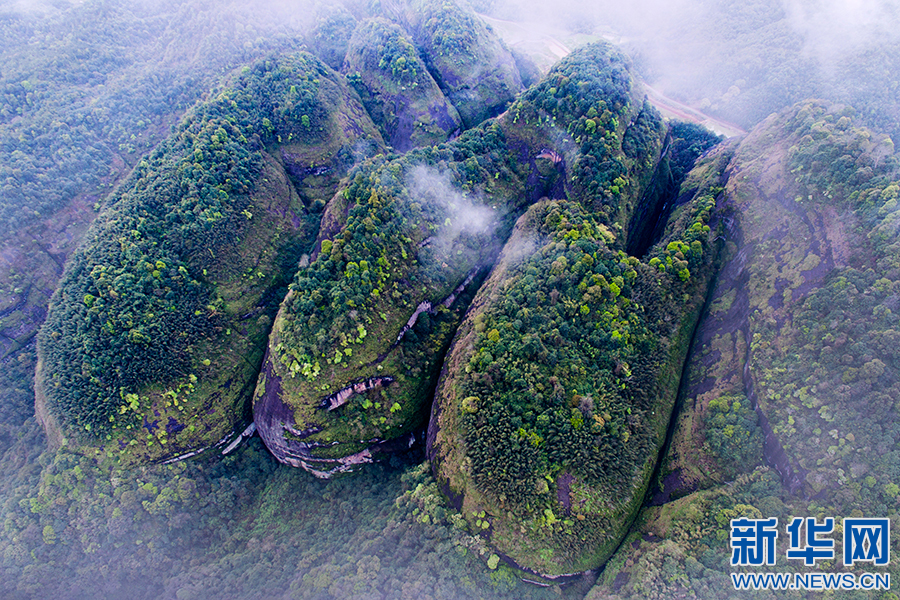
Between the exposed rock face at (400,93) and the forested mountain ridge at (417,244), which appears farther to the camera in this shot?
the exposed rock face at (400,93)

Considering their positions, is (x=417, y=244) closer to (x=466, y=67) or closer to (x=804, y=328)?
(x=804, y=328)

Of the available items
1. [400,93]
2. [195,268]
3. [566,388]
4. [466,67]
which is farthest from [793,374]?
[466,67]

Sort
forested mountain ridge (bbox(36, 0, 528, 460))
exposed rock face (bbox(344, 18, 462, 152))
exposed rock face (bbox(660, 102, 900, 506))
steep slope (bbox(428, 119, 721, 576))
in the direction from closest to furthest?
exposed rock face (bbox(660, 102, 900, 506))
steep slope (bbox(428, 119, 721, 576))
forested mountain ridge (bbox(36, 0, 528, 460))
exposed rock face (bbox(344, 18, 462, 152))

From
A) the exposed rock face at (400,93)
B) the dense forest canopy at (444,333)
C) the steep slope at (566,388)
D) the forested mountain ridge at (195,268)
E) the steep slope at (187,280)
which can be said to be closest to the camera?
the dense forest canopy at (444,333)

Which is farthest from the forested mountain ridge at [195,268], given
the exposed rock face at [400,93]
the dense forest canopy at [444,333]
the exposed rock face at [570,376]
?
the exposed rock face at [570,376]

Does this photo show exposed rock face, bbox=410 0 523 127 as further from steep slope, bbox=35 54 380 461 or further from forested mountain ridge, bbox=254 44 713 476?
steep slope, bbox=35 54 380 461

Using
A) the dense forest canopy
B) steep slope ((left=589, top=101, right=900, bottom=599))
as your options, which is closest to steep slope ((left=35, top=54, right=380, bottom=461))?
the dense forest canopy

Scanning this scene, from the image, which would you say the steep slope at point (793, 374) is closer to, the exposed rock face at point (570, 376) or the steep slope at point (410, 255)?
the exposed rock face at point (570, 376)
